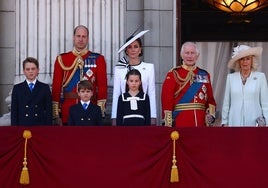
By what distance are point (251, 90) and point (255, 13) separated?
591 cm

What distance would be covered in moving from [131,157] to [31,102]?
1.52m

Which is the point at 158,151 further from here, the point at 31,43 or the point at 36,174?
the point at 31,43

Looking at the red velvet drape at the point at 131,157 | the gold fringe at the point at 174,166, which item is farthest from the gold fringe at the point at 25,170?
the gold fringe at the point at 174,166

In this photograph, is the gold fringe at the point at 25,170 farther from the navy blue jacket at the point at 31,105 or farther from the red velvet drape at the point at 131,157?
the navy blue jacket at the point at 31,105

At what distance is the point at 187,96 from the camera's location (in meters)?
11.4

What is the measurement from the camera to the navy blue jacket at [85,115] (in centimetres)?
1108

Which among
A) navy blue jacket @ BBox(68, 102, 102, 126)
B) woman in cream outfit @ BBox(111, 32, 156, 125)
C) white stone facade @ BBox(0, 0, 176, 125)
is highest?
white stone facade @ BBox(0, 0, 176, 125)

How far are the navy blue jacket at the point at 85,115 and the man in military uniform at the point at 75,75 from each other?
485 millimetres

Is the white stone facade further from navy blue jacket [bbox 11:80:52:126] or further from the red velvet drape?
the red velvet drape

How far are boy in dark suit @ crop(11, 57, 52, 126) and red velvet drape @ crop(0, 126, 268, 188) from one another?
0.89m

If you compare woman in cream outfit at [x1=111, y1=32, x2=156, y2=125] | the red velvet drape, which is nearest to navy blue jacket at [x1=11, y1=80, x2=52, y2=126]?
woman in cream outfit at [x1=111, y1=32, x2=156, y2=125]

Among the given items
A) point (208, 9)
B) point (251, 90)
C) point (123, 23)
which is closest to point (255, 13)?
point (208, 9)

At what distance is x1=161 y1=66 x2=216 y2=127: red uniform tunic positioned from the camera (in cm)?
1134

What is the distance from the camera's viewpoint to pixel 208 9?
56.6ft
